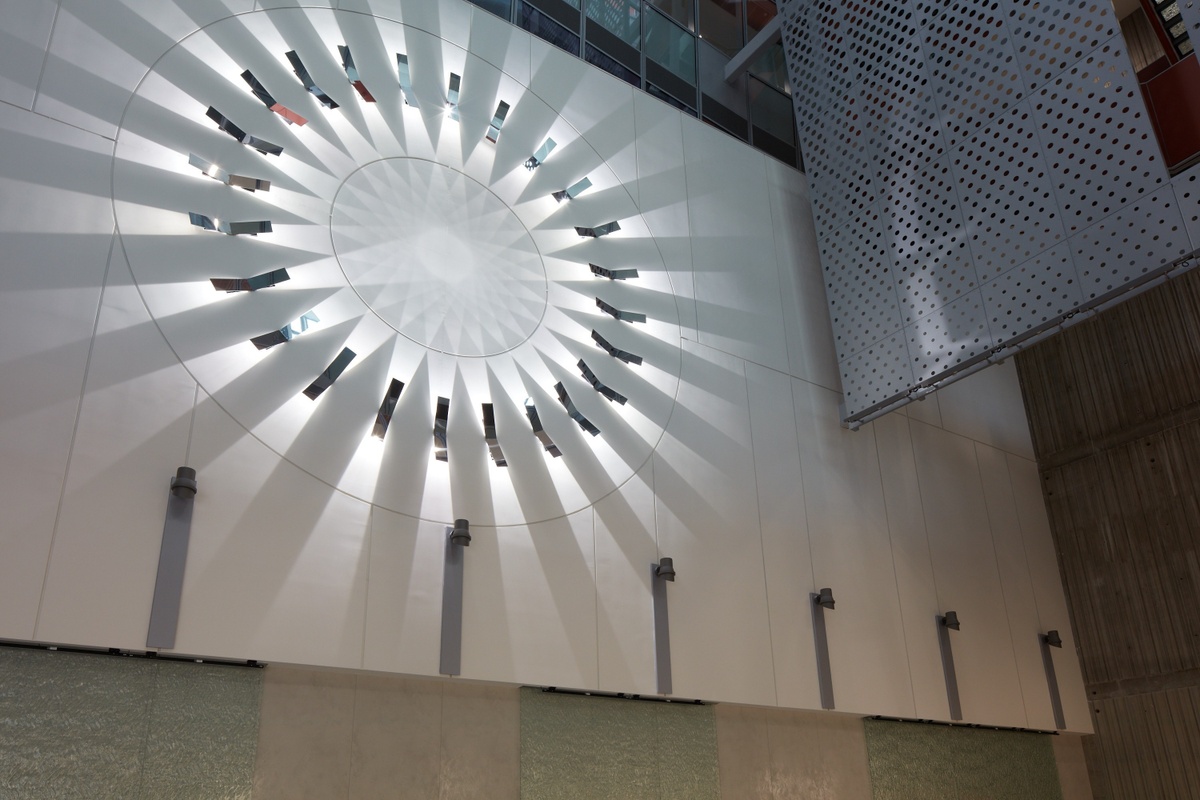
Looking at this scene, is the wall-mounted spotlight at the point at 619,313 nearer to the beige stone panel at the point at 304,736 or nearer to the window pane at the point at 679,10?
the beige stone panel at the point at 304,736

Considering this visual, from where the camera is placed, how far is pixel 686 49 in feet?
34.4

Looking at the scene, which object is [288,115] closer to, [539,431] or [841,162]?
[539,431]

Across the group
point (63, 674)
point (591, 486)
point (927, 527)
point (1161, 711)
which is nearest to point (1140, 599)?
point (1161, 711)

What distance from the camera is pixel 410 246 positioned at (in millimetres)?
7211

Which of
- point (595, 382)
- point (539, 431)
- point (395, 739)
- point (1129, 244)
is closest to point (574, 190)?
point (595, 382)

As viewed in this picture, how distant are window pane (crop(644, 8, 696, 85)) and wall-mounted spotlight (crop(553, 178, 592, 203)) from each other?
235 centimetres

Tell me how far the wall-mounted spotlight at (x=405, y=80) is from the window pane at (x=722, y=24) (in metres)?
4.38

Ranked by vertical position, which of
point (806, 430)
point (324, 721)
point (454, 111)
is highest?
point (454, 111)

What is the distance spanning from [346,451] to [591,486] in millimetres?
1991

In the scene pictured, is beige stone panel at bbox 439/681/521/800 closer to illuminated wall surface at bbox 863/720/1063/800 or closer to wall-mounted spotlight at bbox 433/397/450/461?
wall-mounted spotlight at bbox 433/397/450/461

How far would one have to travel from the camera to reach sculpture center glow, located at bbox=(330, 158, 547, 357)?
6926 millimetres

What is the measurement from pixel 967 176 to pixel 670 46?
3.61 m

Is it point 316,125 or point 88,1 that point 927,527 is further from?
point 88,1

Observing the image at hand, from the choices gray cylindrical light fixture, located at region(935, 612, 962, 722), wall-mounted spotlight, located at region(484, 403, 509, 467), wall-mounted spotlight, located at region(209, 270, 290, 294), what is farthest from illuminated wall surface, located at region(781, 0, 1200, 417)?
wall-mounted spotlight, located at region(209, 270, 290, 294)
